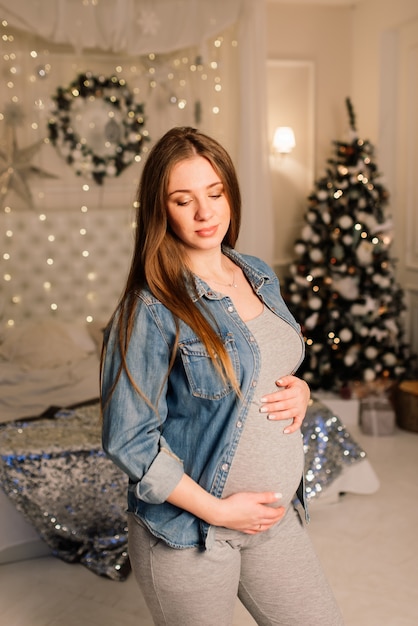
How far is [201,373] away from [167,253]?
0.83 feet

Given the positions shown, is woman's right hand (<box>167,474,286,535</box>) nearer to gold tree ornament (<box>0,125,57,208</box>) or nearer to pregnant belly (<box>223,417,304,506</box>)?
pregnant belly (<box>223,417,304,506</box>)

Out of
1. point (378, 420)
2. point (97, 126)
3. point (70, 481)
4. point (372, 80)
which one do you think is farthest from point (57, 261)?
point (372, 80)

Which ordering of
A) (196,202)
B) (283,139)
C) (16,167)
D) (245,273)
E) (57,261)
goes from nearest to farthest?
(196,202), (245,273), (16,167), (57,261), (283,139)

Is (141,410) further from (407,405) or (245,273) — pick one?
(407,405)

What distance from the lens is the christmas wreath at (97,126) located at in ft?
16.1

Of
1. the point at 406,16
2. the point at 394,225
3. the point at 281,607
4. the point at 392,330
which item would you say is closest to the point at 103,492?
the point at 281,607

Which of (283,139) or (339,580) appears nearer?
(339,580)

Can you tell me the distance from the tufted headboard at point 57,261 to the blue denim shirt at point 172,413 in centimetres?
351

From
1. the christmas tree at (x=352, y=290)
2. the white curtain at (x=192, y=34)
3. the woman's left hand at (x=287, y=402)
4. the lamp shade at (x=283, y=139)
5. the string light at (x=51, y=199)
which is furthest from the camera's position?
the lamp shade at (x=283, y=139)

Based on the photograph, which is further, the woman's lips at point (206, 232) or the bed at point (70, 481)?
the bed at point (70, 481)

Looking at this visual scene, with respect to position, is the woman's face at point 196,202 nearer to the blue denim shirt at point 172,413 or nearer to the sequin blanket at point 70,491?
the blue denim shirt at point 172,413

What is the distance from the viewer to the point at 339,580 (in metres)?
3.11

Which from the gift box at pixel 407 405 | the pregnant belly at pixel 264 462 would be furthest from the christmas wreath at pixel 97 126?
the pregnant belly at pixel 264 462

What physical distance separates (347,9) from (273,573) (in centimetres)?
545
